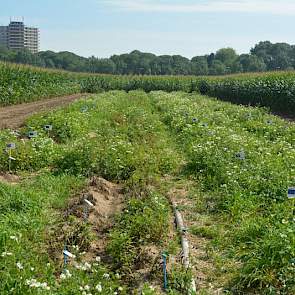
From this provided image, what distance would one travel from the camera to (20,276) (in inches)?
160

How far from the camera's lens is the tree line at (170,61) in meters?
68.2

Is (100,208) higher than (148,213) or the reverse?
the reverse

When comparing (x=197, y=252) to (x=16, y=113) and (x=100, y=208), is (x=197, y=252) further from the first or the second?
(x=16, y=113)

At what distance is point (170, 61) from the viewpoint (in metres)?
90.5

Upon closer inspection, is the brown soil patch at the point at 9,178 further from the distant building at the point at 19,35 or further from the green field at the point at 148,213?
the distant building at the point at 19,35

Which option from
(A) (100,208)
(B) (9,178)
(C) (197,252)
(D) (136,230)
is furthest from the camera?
(B) (9,178)

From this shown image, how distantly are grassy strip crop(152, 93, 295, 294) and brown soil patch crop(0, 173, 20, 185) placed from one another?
3223mm

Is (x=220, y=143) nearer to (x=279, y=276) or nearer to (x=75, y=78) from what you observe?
(x=279, y=276)

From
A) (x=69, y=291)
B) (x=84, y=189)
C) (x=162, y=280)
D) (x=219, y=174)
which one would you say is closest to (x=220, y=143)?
(x=219, y=174)

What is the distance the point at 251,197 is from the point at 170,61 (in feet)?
280

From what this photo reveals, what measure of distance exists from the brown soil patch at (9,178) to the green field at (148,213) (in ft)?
0.52

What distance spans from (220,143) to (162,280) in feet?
18.7

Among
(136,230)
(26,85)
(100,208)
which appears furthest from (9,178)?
(26,85)

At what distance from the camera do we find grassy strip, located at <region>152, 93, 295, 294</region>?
4695 mm
